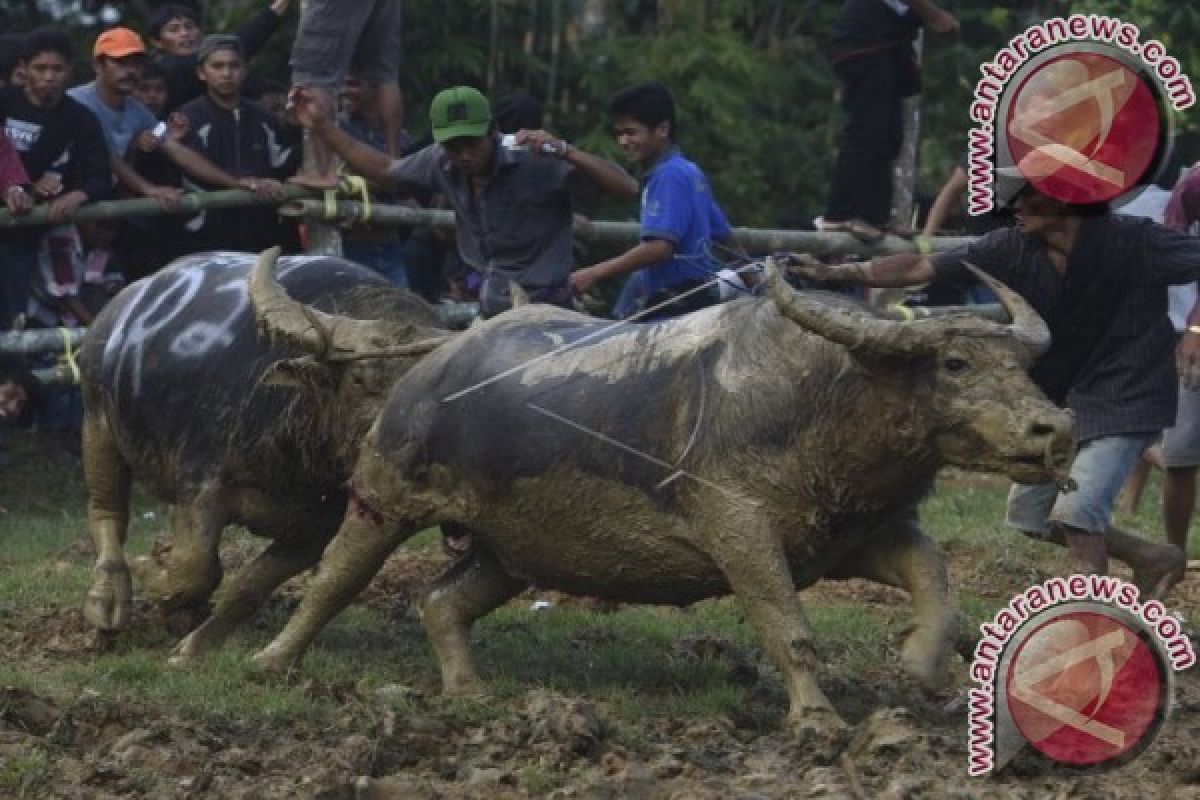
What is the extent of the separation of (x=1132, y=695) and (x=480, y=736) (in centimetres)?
186

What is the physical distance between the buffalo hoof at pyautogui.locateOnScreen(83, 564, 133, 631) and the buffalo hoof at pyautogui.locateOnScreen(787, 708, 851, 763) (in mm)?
2882

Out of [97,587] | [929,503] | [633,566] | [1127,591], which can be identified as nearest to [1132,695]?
[1127,591]

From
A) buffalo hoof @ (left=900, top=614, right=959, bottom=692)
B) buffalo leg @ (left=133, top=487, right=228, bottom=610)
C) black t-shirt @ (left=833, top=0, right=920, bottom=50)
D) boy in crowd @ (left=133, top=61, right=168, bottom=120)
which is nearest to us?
buffalo hoof @ (left=900, top=614, right=959, bottom=692)

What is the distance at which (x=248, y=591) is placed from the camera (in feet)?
31.5

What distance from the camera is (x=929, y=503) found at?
42.9 ft

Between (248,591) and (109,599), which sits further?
(109,599)

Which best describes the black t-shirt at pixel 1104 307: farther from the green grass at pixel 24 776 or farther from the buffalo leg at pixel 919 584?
the green grass at pixel 24 776

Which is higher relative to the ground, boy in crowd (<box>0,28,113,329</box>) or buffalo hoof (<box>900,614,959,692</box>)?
boy in crowd (<box>0,28,113,329</box>)

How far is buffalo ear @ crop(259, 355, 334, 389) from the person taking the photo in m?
9.18

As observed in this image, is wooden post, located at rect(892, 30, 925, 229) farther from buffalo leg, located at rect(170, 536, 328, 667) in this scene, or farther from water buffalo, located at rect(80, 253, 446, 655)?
buffalo leg, located at rect(170, 536, 328, 667)

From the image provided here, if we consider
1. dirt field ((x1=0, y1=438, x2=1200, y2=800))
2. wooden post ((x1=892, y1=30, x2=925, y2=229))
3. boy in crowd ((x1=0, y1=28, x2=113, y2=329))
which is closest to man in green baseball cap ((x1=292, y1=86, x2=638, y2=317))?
dirt field ((x1=0, y1=438, x2=1200, y2=800))

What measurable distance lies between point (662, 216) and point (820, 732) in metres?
3.45

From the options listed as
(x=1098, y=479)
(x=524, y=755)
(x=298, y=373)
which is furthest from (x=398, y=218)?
(x=524, y=755)

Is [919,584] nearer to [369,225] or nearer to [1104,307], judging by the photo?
[1104,307]
